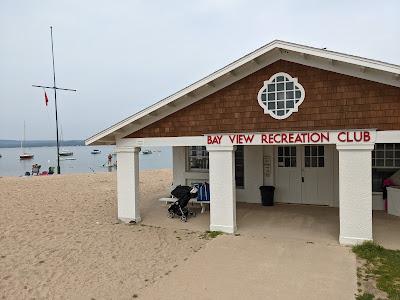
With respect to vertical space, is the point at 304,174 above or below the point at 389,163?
below

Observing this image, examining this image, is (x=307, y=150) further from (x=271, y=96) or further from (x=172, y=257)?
(x=172, y=257)

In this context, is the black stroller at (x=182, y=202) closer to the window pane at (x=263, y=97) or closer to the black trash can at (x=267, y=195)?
the black trash can at (x=267, y=195)

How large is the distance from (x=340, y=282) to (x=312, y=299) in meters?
0.82

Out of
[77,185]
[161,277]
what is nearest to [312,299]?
[161,277]

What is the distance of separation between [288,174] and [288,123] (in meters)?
4.08

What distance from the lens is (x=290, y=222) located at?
9.47 m

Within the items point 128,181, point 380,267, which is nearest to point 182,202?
point 128,181

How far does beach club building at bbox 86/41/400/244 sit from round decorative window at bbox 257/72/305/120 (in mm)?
23

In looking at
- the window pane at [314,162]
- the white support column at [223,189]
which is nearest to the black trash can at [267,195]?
the window pane at [314,162]

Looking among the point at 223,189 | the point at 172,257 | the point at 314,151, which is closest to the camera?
the point at 172,257

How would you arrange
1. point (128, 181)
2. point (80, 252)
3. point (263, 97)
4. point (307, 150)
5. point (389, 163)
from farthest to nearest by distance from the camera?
point (307, 150) → point (389, 163) → point (128, 181) → point (263, 97) → point (80, 252)

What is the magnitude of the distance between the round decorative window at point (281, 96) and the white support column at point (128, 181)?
3932 millimetres

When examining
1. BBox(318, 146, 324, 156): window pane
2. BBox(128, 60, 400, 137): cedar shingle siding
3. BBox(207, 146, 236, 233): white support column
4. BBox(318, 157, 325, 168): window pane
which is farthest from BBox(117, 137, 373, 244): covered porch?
BBox(318, 146, 324, 156): window pane

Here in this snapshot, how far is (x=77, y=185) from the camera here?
1903 centimetres
